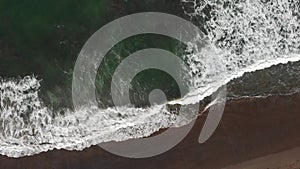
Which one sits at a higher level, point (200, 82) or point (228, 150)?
point (200, 82)

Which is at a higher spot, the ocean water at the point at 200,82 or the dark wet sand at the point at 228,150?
the ocean water at the point at 200,82

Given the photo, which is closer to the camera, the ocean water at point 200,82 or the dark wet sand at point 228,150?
the dark wet sand at point 228,150

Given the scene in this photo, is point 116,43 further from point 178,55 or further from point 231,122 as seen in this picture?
point 231,122

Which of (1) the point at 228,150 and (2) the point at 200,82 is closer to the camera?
(1) the point at 228,150

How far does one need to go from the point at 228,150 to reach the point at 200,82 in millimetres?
1073

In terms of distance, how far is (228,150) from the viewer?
639 cm

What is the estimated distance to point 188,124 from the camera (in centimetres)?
645

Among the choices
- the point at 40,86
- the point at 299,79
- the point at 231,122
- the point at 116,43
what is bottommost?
the point at 231,122

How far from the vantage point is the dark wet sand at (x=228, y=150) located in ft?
20.9

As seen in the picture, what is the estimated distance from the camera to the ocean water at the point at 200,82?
6.50m

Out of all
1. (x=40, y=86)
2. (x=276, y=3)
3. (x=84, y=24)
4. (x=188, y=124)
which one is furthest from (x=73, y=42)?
(x=276, y=3)

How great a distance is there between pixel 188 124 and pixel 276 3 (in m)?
2.32

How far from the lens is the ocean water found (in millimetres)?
6496

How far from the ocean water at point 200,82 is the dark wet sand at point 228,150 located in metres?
0.15
